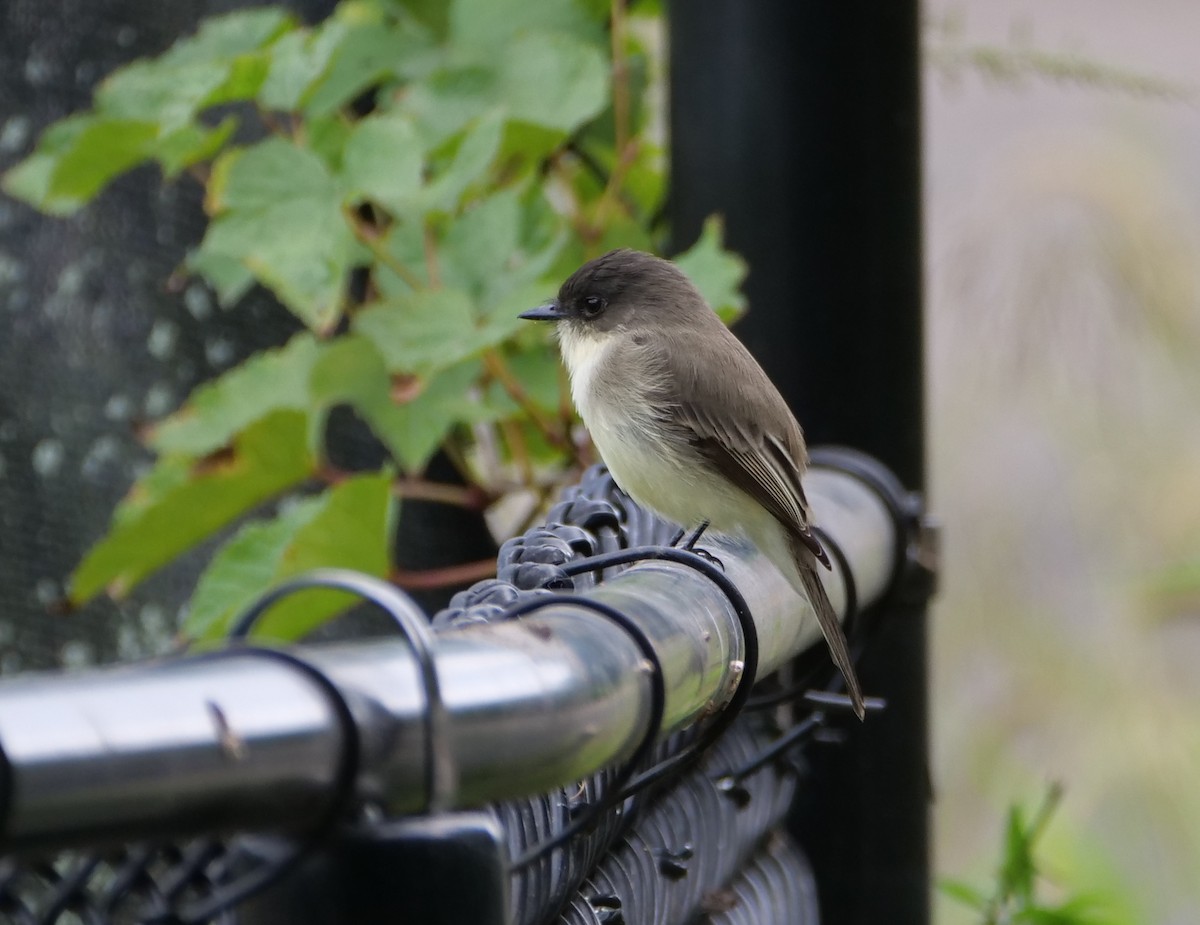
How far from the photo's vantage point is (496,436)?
121 inches

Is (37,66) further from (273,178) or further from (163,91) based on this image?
(273,178)

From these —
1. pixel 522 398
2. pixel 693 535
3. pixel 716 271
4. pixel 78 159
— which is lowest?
pixel 693 535

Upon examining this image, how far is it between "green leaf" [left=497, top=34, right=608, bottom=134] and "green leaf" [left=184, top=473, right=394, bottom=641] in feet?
2.39

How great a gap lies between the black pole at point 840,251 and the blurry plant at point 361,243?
0.12 meters

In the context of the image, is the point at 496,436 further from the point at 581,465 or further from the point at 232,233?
the point at 232,233

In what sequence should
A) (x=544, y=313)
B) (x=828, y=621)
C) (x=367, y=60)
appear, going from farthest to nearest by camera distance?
(x=367, y=60) < (x=544, y=313) < (x=828, y=621)

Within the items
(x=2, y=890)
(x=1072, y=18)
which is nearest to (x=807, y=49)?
(x=2, y=890)

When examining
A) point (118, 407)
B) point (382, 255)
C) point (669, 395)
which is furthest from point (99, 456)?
point (669, 395)

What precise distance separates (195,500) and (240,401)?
0.18 meters

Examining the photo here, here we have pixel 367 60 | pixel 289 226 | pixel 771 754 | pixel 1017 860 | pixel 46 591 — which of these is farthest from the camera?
pixel 46 591

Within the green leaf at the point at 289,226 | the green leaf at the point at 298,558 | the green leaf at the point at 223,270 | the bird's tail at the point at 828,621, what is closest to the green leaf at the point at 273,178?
the green leaf at the point at 289,226

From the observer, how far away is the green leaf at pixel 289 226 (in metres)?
2.45

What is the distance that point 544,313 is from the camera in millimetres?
2723

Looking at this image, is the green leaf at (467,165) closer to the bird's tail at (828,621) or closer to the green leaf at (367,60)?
the green leaf at (367,60)
